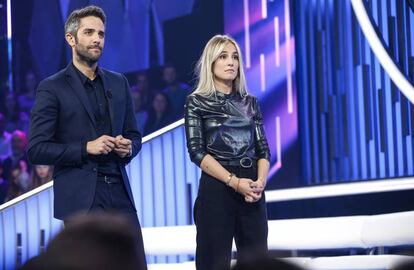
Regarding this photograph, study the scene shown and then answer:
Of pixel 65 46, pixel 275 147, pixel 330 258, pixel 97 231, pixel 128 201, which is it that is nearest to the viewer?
pixel 97 231

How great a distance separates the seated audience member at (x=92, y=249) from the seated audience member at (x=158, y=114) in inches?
177

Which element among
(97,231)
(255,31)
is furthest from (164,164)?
(97,231)

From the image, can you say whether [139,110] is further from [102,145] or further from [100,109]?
[102,145]

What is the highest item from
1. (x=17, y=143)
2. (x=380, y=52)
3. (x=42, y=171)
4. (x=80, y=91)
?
(x=380, y=52)

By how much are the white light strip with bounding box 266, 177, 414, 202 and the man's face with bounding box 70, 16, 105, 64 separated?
191 centimetres

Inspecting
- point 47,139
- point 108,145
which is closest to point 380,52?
point 108,145

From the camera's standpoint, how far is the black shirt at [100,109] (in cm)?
334

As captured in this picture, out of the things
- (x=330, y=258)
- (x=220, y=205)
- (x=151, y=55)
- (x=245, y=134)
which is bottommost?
(x=330, y=258)

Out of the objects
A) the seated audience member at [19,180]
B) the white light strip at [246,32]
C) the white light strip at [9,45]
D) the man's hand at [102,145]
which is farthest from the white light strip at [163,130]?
the man's hand at [102,145]

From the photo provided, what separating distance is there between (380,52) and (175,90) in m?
1.55

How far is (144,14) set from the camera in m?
5.87

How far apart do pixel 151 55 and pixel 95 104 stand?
2.46 m

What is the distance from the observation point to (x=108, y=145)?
10.5ft

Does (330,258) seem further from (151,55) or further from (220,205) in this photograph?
(151,55)
